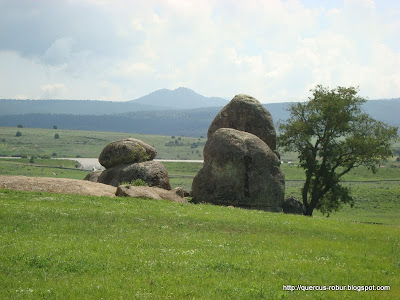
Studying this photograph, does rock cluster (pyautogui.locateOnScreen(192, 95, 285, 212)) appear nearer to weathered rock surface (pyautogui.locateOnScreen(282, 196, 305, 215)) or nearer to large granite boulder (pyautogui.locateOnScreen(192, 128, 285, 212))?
large granite boulder (pyautogui.locateOnScreen(192, 128, 285, 212))

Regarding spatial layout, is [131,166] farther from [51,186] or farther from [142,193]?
[51,186]

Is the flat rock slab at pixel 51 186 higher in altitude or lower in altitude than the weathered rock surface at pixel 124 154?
lower

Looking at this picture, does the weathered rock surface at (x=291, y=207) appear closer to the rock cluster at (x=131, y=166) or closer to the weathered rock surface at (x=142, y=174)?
the rock cluster at (x=131, y=166)

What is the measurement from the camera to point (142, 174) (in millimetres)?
49750

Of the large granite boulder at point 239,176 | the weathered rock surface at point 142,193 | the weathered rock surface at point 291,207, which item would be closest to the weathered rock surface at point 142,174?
the large granite boulder at point 239,176

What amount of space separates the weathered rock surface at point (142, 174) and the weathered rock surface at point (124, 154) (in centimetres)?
116

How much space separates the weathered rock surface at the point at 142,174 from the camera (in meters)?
49.7

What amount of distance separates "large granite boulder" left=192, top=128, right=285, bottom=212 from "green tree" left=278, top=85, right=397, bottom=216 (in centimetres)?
1169

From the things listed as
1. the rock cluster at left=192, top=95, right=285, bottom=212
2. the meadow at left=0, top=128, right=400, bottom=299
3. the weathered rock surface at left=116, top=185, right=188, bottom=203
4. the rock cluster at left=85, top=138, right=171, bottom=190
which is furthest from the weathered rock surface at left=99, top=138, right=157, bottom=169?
the meadow at left=0, top=128, right=400, bottom=299

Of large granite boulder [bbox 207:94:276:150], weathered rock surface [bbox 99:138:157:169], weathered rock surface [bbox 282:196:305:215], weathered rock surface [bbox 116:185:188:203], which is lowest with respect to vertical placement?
weathered rock surface [bbox 282:196:305:215]

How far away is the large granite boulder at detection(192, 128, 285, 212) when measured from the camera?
45.5m

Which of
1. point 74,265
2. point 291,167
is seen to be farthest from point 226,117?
point 291,167

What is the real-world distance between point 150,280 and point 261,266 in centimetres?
472

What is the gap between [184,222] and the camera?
28891mm
